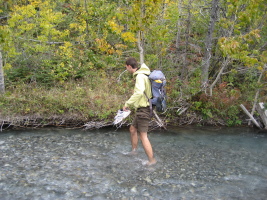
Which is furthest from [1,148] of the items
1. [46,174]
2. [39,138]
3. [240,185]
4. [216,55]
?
[216,55]

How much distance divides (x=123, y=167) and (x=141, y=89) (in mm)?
1894

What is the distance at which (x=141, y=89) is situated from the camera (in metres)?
5.48

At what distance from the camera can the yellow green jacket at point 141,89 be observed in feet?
18.0

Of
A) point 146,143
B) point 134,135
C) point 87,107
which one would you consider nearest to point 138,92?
point 146,143

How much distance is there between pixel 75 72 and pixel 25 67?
2203mm

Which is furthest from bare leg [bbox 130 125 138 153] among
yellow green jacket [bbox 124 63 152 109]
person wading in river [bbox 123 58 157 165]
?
yellow green jacket [bbox 124 63 152 109]

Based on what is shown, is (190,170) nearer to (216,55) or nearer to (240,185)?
(240,185)

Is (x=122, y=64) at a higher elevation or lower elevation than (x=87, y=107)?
higher

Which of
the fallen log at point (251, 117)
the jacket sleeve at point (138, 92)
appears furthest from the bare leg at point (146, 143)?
the fallen log at point (251, 117)

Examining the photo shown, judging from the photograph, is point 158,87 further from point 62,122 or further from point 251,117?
point 251,117

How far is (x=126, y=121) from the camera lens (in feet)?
31.5

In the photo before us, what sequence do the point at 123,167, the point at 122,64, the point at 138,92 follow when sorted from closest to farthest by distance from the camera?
the point at 138,92 → the point at 123,167 → the point at 122,64

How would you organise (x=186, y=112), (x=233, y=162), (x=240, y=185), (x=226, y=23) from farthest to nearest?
(x=186, y=112) → (x=226, y=23) → (x=233, y=162) → (x=240, y=185)

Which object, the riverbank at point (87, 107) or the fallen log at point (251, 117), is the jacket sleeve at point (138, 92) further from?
the fallen log at point (251, 117)
